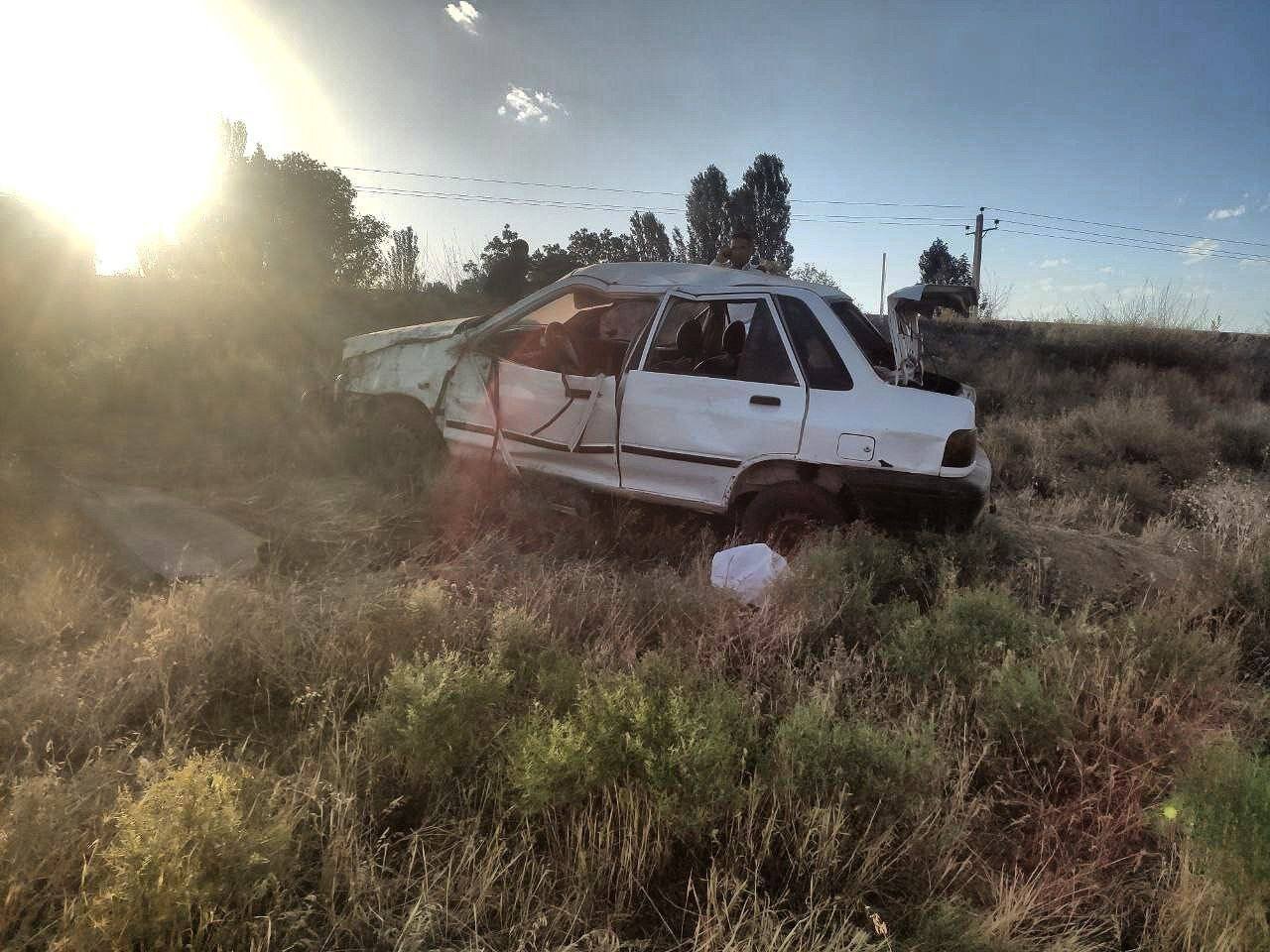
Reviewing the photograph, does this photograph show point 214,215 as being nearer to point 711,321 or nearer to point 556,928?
point 711,321

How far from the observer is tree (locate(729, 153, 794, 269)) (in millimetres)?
39031

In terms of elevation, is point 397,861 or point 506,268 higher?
point 506,268

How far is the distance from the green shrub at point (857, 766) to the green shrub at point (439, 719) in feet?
3.18

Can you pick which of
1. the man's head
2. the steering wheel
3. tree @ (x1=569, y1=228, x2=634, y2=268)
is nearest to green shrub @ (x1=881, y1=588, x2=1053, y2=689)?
the steering wheel

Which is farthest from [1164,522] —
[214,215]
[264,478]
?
[214,215]

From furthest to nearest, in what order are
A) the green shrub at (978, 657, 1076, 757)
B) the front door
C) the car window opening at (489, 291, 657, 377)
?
the car window opening at (489, 291, 657, 377), the front door, the green shrub at (978, 657, 1076, 757)

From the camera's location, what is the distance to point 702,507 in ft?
14.5

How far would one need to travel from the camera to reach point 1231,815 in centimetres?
200

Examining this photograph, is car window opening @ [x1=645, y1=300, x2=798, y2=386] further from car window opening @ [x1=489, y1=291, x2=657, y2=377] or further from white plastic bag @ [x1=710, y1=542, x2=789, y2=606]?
white plastic bag @ [x1=710, y1=542, x2=789, y2=606]

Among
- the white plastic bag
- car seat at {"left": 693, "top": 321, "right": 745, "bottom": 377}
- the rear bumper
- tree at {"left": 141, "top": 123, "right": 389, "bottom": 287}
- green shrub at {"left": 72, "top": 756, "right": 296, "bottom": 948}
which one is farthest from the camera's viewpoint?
tree at {"left": 141, "top": 123, "right": 389, "bottom": 287}

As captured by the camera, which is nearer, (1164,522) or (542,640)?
(542,640)

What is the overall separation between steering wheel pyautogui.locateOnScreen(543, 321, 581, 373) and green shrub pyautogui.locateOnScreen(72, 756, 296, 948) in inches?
128

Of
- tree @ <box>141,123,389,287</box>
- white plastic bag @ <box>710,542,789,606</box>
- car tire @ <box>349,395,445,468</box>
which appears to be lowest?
white plastic bag @ <box>710,542,789,606</box>

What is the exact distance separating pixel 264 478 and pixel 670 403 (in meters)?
3.09
